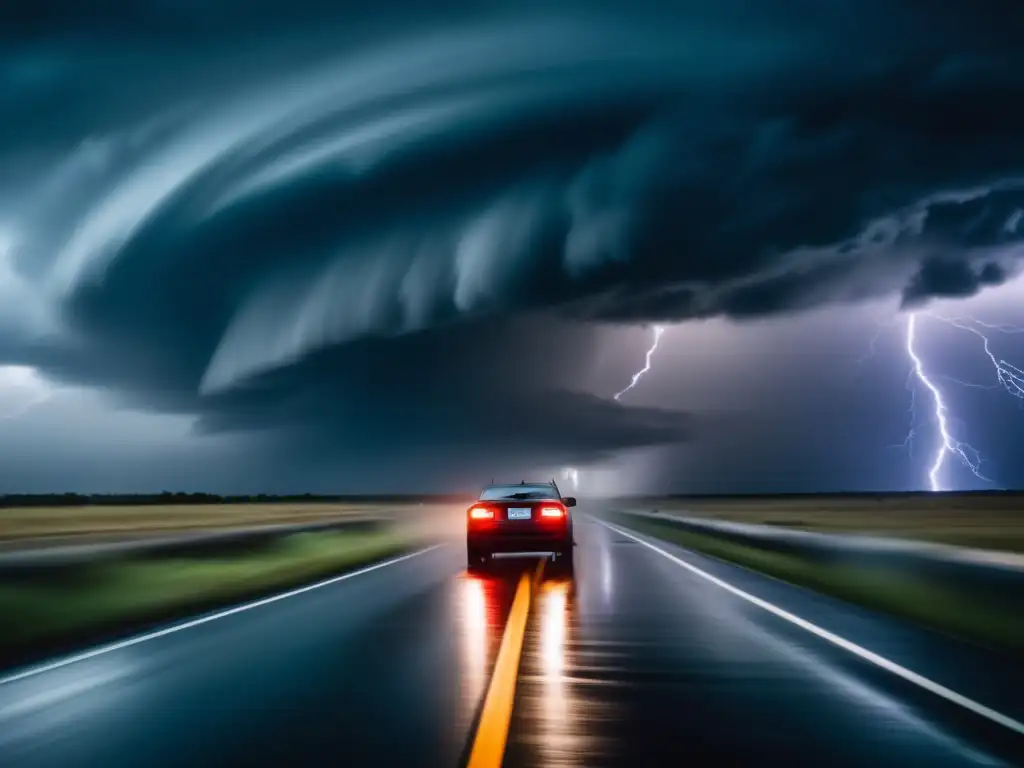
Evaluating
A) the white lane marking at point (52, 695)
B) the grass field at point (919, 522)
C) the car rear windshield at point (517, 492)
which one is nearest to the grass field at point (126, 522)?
the car rear windshield at point (517, 492)

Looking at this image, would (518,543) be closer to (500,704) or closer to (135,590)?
(135,590)

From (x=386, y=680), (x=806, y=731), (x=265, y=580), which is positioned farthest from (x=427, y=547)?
(x=806, y=731)

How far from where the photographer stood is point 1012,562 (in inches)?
515

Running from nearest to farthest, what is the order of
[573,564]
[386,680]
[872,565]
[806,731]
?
[806,731] < [386,680] < [872,565] < [573,564]

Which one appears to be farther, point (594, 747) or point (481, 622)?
point (481, 622)

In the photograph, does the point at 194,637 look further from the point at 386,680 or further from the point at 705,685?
the point at 705,685

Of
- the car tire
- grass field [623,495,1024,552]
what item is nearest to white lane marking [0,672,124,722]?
A: the car tire

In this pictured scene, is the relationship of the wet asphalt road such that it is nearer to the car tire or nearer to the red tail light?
the red tail light

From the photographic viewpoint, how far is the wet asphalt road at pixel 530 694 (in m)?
7.71

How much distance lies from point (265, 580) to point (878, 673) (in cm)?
1464

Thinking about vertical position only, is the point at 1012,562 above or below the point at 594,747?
above

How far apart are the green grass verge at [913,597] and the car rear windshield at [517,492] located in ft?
16.0

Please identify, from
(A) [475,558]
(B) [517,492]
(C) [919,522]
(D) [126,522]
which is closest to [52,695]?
(A) [475,558]

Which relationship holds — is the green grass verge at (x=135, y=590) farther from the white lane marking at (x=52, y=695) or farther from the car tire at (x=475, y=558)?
the car tire at (x=475, y=558)
